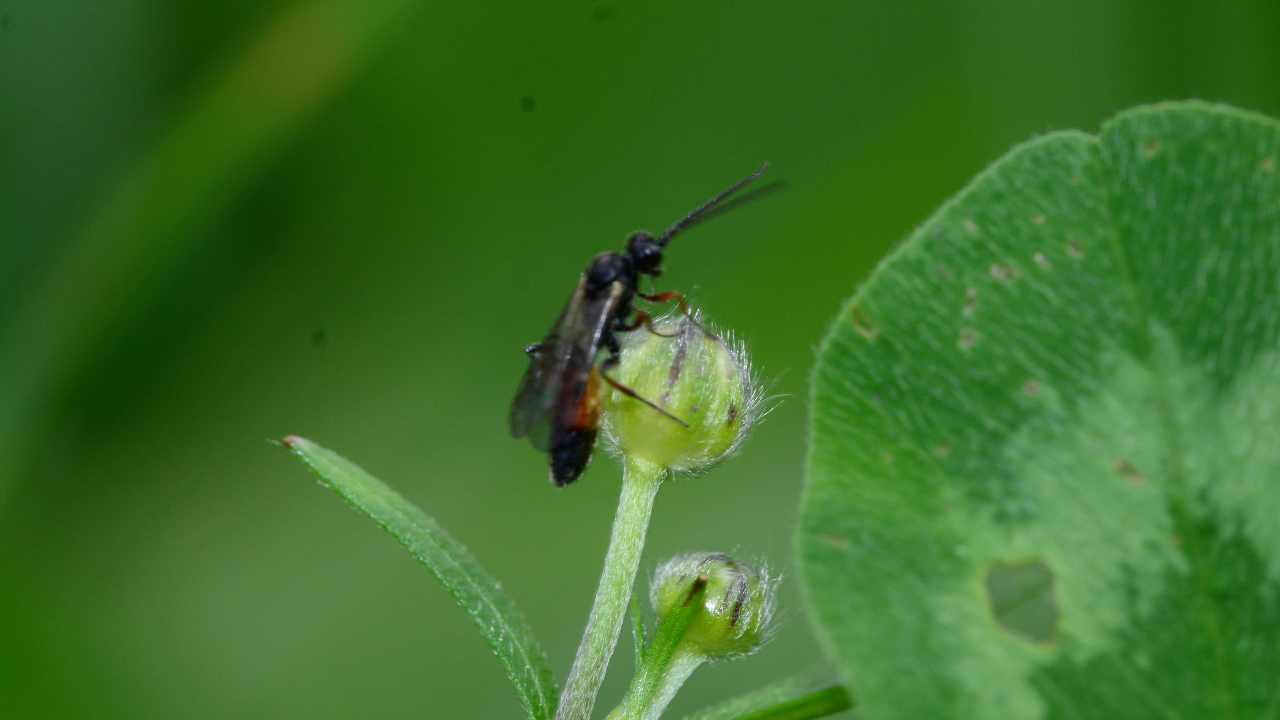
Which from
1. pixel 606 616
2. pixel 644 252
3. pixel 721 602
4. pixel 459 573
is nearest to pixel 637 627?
pixel 606 616

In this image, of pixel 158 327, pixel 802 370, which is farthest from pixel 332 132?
pixel 802 370

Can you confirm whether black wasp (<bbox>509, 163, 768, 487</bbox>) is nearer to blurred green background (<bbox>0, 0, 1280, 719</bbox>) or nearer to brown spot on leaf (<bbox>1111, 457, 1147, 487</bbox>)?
brown spot on leaf (<bbox>1111, 457, 1147, 487</bbox>)

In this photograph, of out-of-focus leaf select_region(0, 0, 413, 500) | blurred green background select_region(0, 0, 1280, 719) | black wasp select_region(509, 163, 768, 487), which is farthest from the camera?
Answer: out-of-focus leaf select_region(0, 0, 413, 500)

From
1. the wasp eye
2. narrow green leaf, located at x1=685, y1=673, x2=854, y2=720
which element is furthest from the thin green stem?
the wasp eye

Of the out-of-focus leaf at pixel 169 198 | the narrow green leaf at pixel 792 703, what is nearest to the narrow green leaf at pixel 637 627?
the narrow green leaf at pixel 792 703

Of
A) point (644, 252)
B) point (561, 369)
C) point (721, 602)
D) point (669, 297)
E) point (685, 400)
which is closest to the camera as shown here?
point (721, 602)

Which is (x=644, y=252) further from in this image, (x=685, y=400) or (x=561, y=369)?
(x=685, y=400)

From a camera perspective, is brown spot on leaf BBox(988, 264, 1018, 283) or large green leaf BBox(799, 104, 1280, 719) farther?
brown spot on leaf BBox(988, 264, 1018, 283)
